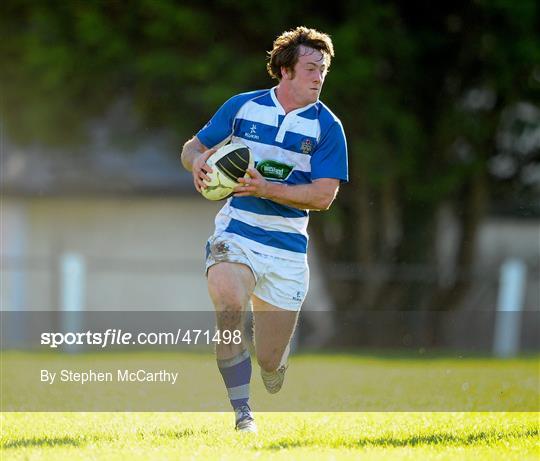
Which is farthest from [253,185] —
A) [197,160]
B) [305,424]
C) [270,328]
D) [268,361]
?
[305,424]

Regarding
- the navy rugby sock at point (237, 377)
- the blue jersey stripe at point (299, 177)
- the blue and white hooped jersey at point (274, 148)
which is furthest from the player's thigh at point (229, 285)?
the blue jersey stripe at point (299, 177)

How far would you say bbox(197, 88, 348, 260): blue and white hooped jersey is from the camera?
22.2ft

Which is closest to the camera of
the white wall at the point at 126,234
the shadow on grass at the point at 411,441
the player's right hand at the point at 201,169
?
the shadow on grass at the point at 411,441

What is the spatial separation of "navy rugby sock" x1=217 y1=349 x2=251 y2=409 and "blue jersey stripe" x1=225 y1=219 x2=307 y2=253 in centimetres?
73

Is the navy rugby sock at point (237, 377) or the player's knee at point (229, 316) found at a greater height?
the player's knee at point (229, 316)

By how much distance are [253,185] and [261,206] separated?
1.59 feet

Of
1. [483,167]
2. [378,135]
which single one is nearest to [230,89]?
[378,135]

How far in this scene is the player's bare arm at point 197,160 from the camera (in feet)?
21.5

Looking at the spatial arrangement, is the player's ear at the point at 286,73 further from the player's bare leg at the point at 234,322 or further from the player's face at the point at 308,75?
the player's bare leg at the point at 234,322

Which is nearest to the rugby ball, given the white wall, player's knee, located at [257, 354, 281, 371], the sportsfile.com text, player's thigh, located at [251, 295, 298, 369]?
player's thigh, located at [251, 295, 298, 369]

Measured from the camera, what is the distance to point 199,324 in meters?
21.5

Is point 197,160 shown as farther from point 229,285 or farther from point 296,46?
point 296,46

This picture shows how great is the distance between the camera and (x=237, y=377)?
6574mm

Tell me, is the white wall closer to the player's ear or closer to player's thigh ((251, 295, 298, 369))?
player's thigh ((251, 295, 298, 369))
